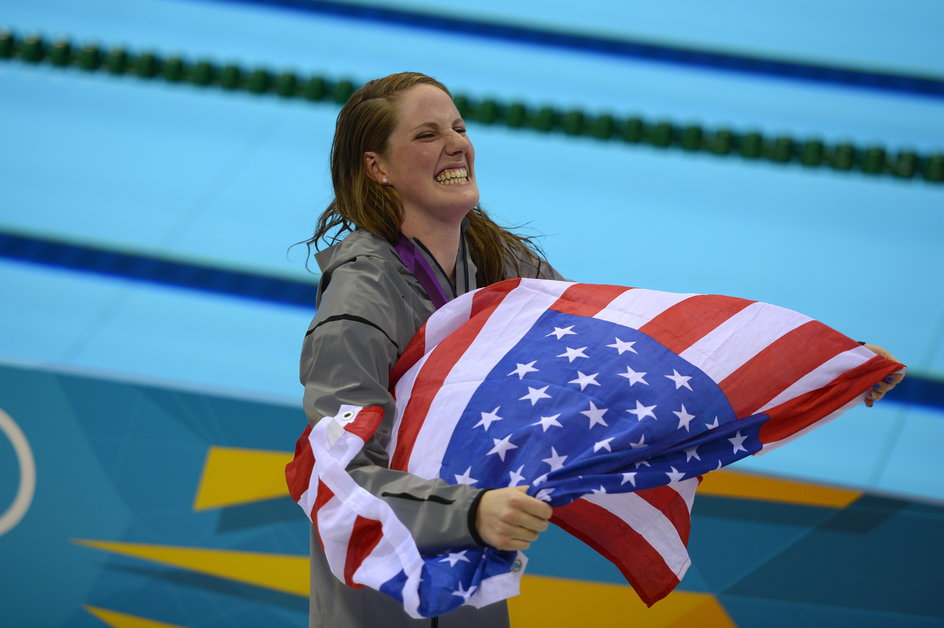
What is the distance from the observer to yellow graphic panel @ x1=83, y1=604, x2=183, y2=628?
6.99ft

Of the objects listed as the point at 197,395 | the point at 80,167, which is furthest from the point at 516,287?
the point at 80,167

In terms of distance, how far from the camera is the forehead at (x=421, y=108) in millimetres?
1634

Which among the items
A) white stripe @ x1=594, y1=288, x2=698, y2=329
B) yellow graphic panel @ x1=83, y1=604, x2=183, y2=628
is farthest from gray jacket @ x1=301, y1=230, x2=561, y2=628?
yellow graphic panel @ x1=83, y1=604, x2=183, y2=628

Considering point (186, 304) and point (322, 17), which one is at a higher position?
point (322, 17)

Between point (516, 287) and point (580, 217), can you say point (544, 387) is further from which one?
point (580, 217)

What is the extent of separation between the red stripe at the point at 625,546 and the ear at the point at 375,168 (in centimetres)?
55

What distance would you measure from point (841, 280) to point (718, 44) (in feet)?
4.53

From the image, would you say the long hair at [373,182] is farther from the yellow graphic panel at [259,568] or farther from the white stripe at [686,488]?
the yellow graphic panel at [259,568]

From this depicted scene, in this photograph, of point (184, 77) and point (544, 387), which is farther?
point (184, 77)

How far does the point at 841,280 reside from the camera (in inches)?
128

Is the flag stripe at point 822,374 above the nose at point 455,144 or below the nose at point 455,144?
below

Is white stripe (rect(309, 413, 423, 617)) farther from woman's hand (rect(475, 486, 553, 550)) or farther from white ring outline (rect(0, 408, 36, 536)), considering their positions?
white ring outline (rect(0, 408, 36, 536))

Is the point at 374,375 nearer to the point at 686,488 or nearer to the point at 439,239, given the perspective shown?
the point at 439,239

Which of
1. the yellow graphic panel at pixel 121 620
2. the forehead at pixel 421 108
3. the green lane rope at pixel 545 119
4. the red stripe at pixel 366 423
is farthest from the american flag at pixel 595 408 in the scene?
the green lane rope at pixel 545 119
